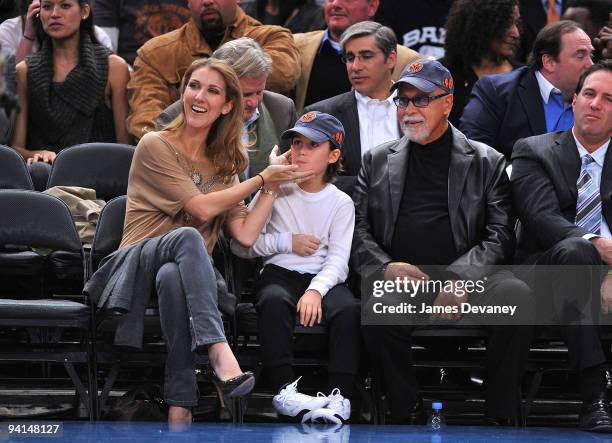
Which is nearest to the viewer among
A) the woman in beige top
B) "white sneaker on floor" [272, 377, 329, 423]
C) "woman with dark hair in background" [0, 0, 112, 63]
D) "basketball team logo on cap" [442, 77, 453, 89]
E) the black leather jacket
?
the woman in beige top

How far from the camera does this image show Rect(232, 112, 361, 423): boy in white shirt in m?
5.50

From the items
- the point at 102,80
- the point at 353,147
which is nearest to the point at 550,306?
the point at 353,147

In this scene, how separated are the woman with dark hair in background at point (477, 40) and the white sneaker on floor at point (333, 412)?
2.68 m

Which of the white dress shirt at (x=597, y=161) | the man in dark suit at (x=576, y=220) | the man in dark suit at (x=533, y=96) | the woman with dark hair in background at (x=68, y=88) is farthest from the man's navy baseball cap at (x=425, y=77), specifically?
the woman with dark hair in background at (x=68, y=88)

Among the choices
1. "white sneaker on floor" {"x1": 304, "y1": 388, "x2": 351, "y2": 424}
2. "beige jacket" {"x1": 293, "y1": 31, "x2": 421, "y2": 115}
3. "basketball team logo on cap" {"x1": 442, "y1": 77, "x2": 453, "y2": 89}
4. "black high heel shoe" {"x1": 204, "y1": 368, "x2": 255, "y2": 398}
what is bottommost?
"white sneaker on floor" {"x1": 304, "y1": 388, "x2": 351, "y2": 424}

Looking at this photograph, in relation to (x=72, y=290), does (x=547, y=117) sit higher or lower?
higher

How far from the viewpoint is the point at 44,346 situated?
18.5 feet

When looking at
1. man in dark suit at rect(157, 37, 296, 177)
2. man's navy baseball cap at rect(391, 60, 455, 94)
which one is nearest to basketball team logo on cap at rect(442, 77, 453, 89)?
man's navy baseball cap at rect(391, 60, 455, 94)

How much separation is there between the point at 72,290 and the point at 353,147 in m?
1.70

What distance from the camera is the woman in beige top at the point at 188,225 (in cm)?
524

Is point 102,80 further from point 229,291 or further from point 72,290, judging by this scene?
point 229,291

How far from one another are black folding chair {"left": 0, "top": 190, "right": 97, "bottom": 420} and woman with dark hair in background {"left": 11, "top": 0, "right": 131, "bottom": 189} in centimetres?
101

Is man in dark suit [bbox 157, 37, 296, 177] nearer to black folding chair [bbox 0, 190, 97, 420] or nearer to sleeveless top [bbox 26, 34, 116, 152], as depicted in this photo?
sleeveless top [bbox 26, 34, 116, 152]

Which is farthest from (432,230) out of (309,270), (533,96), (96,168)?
(96,168)
